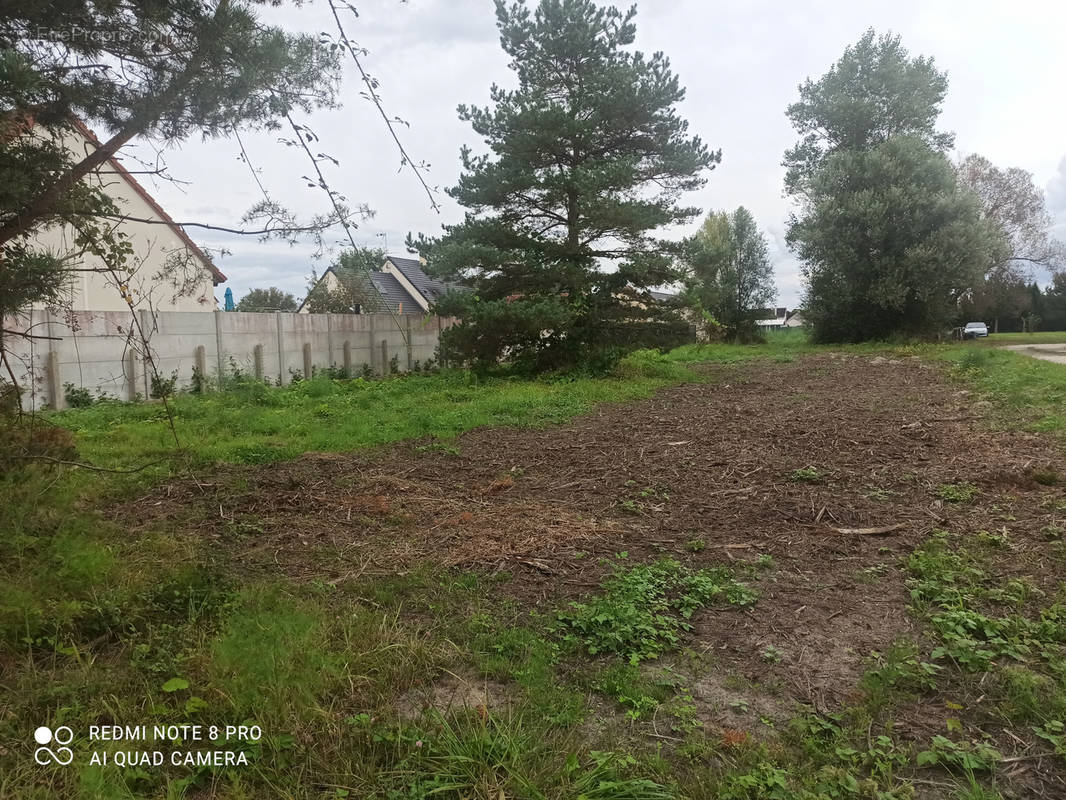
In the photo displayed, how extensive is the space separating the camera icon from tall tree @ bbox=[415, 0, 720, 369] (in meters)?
11.0

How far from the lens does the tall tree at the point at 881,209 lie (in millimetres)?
20109

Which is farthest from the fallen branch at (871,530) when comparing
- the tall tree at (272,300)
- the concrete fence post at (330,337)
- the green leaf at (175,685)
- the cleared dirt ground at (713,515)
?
the tall tree at (272,300)

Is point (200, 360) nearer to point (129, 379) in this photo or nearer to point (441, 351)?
point (129, 379)

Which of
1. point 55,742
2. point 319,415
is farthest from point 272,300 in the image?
point 55,742

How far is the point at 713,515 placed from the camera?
4.50m

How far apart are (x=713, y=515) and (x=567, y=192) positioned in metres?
10.7

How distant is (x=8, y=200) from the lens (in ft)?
10.1

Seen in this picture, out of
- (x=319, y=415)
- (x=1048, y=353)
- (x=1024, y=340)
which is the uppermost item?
(x=1024, y=340)

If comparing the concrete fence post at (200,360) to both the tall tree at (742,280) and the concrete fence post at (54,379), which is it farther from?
the tall tree at (742,280)

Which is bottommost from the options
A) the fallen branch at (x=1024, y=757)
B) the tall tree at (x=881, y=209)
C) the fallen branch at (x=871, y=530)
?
the fallen branch at (x=1024, y=757)

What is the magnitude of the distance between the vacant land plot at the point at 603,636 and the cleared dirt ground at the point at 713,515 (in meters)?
0.02

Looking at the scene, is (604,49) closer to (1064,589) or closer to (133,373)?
(133,373)

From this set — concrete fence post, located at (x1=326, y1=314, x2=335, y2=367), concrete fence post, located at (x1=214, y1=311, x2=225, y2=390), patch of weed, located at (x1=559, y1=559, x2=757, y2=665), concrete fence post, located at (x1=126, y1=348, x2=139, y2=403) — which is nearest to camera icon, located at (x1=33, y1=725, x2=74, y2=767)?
patch of weed, located at (x1=559, y1=559, x2=757, y2=665)

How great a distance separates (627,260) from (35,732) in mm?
13436
